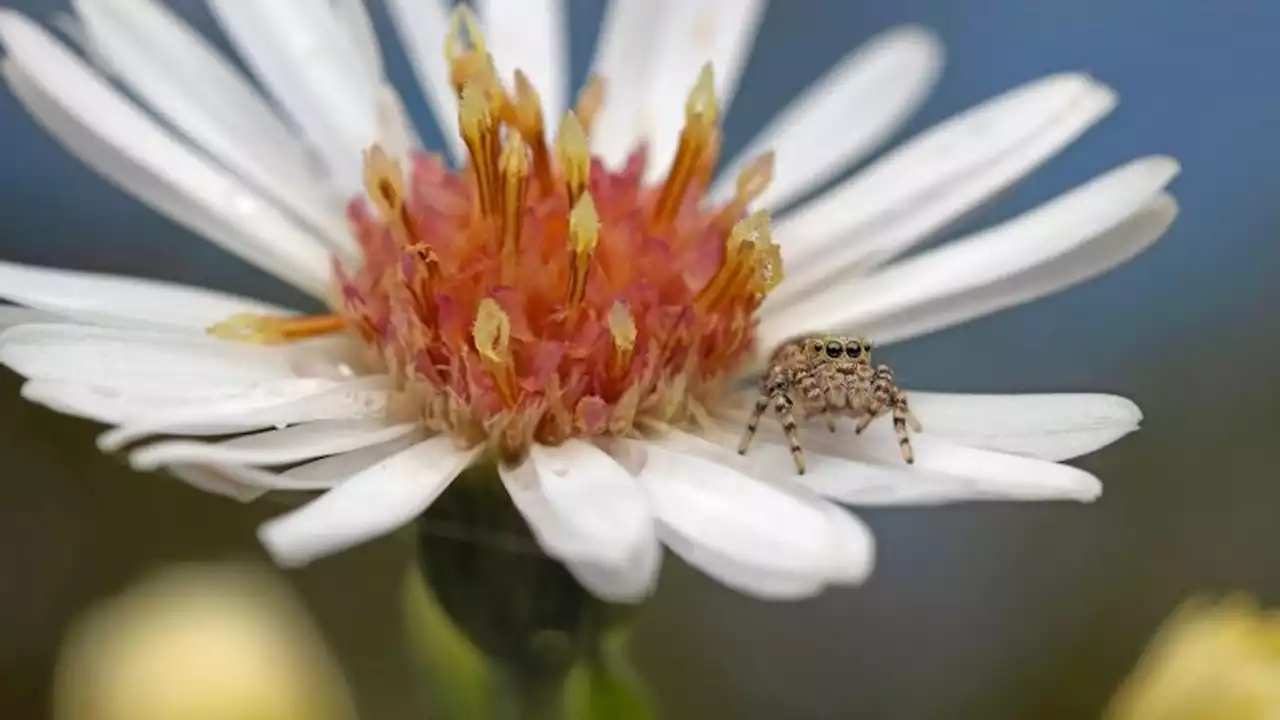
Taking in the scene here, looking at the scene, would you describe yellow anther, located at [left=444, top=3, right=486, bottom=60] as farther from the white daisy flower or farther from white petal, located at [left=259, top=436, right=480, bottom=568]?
white petal, located at [left=259, top=436, right=480, bottom=568]

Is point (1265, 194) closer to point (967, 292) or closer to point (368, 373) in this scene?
point (967, 292)

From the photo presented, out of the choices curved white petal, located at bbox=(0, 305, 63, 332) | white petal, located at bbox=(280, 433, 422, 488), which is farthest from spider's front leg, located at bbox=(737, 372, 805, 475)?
curved white petal, located at bbox=(0, 305, 63, 332)

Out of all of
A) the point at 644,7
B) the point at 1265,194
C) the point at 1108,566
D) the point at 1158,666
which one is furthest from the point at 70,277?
the point at 1265,194

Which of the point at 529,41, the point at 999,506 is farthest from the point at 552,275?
the point at 999,506

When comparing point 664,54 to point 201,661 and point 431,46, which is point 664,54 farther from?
point 201,661

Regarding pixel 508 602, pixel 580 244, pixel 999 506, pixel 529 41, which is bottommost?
pixel 999 506

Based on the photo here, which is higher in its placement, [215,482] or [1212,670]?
[215,482]
